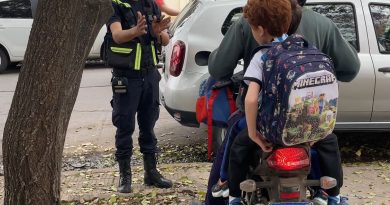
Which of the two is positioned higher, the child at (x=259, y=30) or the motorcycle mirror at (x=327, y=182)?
the child at (x=259, y=30)

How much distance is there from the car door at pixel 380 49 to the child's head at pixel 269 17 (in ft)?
9.28

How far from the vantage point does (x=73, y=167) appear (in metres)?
5.74

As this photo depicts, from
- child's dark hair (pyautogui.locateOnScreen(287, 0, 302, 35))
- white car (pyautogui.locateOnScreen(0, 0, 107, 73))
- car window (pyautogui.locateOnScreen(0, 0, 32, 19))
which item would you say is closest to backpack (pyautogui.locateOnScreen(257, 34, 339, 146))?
child's dark hair (pyautogui.locateOnScreen(287, 0, 302, 35))

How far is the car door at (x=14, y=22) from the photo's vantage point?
503 inches

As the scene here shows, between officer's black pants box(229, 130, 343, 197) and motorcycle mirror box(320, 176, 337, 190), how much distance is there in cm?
11

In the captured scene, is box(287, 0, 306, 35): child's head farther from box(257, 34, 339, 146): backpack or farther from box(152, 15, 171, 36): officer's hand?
box(152, 15, 171, 36): officer's hand

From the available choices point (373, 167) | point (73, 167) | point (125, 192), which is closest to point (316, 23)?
point (125, 192)

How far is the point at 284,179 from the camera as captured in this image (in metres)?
2.84

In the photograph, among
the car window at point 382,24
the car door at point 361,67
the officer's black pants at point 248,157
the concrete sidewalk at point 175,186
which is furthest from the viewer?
the car window at point 382,24

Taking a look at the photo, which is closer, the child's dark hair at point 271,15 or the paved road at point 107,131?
the child's dark hair at point 271,15

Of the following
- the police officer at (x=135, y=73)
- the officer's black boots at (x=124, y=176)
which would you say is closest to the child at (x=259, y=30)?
the police officer at (x=135, y=73)

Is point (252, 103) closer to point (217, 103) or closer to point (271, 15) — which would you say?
point (271, 15)

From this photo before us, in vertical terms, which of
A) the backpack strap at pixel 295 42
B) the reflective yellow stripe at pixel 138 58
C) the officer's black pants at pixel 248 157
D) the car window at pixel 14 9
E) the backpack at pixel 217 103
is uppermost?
the car window at pixel 14 9

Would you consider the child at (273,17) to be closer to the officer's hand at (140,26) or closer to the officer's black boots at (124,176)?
the officer's hand at (140,26)
